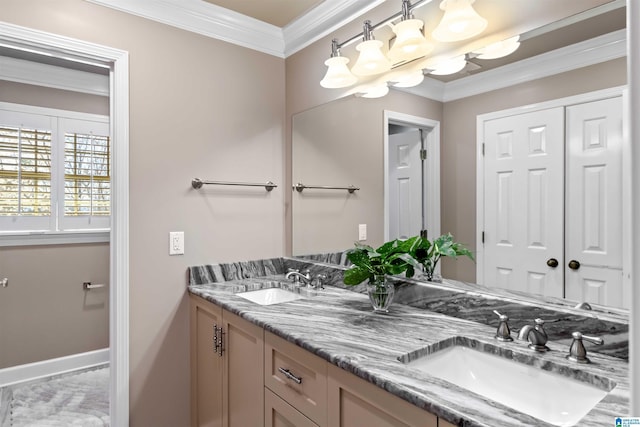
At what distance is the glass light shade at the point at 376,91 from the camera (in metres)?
1.87

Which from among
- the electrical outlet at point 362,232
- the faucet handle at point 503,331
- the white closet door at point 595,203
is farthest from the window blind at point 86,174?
the white closet door at point 595,203

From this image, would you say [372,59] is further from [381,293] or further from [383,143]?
[381,293]

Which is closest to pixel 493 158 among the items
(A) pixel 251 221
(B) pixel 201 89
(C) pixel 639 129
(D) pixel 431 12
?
(D) pixel 431 12

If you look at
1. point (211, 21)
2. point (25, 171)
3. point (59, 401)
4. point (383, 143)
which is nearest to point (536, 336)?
point (383, 143)

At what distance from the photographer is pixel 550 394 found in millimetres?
1027

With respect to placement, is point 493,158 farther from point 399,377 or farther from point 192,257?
point 192,257

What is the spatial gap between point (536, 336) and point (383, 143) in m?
1.07

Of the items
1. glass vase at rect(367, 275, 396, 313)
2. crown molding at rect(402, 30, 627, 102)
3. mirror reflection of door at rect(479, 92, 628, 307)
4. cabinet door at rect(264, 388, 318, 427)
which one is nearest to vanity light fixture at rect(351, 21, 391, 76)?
crown molding at rect(402, 30, 627, 102)

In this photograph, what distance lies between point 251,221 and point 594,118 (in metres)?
1.76

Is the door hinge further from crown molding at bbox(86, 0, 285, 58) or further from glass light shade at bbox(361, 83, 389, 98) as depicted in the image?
crown molding at bbox(86, 0, 285, 58)

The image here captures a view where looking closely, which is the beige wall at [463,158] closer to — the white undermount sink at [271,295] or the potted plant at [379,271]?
the potted plant at [379,271]

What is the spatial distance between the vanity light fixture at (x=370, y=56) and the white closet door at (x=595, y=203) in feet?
2.82

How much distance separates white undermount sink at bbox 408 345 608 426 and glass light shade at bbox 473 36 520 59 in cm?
104

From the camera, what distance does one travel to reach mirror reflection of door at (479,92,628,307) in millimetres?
1131
